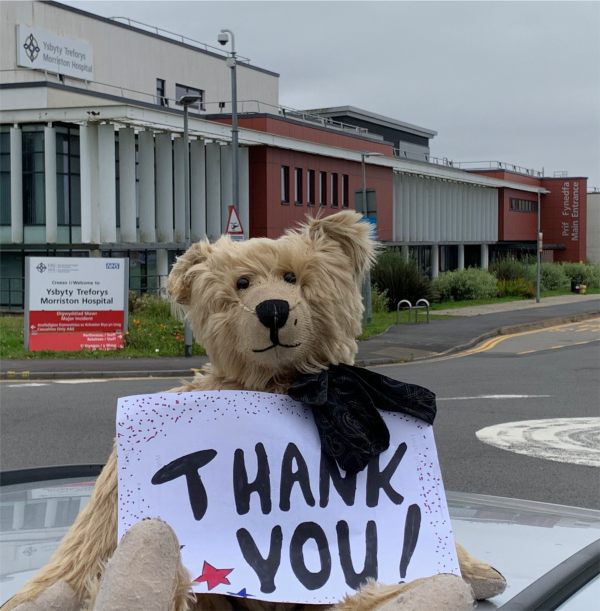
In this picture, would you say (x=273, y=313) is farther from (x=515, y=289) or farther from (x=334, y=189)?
(x=515, y=289)

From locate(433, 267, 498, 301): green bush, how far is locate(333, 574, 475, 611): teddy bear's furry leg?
1423 inches

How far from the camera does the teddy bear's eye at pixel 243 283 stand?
241 cm

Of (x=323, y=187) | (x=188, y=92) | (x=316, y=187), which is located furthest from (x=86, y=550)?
(x=188, y=92)

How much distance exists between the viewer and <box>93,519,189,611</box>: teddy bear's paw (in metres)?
1.69

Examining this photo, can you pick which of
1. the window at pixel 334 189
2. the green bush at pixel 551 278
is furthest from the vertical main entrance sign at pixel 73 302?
the green bush at pixel 551 278

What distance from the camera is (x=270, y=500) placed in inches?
80.8

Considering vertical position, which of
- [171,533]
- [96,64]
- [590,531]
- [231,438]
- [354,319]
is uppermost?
[96,64]

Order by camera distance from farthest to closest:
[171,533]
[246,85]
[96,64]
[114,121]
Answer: [246,85] < [96,64] < [114,121] < [171,533]

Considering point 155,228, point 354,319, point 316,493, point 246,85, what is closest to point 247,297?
point 354,319

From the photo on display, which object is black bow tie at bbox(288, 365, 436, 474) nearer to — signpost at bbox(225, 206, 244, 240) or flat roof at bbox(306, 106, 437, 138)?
signpost at bbox(225, 206, 244, 240)

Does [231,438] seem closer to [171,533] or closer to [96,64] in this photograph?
[171,533]

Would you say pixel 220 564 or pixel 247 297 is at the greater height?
pixel 247 297

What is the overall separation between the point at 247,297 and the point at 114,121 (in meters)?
27.4

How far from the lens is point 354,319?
2.54 metres
